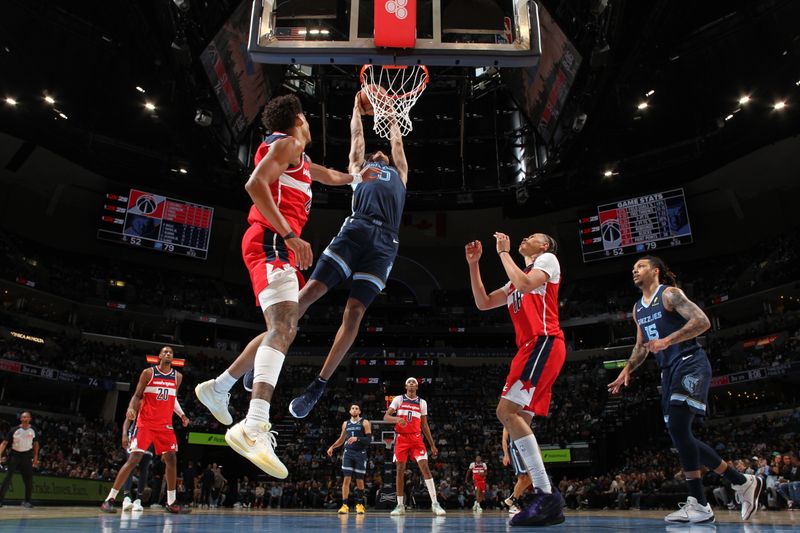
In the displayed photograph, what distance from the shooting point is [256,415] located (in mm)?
4000

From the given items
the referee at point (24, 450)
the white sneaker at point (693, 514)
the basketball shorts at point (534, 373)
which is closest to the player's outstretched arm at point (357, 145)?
the basketball shorts at point (534, 373)

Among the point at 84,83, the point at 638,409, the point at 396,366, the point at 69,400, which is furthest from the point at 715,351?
the point at 69,400

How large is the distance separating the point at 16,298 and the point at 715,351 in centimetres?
3390

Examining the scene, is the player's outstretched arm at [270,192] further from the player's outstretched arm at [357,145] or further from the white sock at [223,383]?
the player's outstretched arm at [357,145]

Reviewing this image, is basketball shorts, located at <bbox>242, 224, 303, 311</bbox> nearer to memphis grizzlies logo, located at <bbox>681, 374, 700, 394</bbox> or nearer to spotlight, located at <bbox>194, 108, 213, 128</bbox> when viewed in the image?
memphis grizzlies logo, located at <bbox>681, 374, 700, 394</bbox>

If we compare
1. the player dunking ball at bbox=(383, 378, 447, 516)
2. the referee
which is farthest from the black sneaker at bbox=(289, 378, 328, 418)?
the referee

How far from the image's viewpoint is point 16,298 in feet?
100

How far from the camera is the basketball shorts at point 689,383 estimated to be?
18.9 feet

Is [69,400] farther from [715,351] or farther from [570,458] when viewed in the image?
[715,351]

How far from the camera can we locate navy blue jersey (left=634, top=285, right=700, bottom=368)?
605 centimetres

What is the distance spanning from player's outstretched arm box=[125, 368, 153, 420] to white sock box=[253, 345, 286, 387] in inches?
206

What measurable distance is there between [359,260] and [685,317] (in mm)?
3235

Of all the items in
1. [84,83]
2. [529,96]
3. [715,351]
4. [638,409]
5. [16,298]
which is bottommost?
[638,409]

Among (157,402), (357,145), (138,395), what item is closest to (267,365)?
(357,145)
